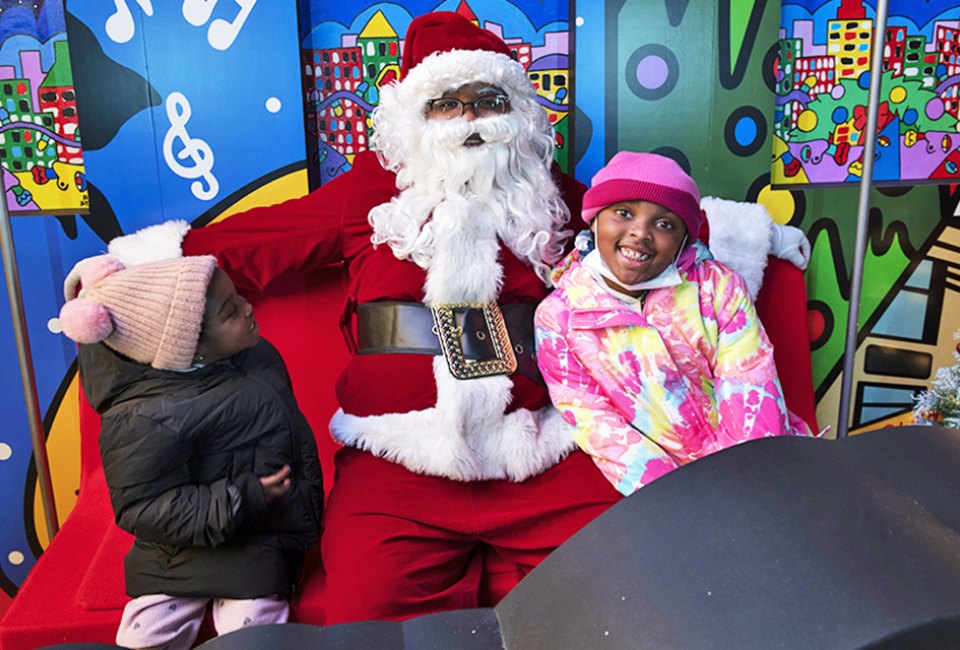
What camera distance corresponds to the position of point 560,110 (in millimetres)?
2418

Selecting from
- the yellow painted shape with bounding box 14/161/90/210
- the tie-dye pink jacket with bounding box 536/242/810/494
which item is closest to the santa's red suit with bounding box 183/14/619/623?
the tie-dye pink jacket with bounding box 536/242/810/494

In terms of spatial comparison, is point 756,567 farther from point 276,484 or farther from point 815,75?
point 815,75

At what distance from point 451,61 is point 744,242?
3.05 ft

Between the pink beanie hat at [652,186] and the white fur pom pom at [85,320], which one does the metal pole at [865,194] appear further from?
the white fur pom pom at [85,320]

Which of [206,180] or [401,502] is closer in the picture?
[401,502]

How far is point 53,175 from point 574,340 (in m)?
1.70

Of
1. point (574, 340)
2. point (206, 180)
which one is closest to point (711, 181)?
point (574, 340)

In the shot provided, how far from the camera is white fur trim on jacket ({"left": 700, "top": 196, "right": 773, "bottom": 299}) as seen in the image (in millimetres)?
2092

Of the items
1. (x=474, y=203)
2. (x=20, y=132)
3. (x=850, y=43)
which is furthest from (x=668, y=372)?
(x=20, y=132)

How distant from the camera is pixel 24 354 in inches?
78.9

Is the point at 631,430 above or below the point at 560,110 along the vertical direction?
below

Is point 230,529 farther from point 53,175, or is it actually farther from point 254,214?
point 53,175

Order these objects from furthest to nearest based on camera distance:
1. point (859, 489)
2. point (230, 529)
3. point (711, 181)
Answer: point (711, 181), point (230, 529), point (859, 489)

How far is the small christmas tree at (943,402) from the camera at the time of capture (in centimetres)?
206
